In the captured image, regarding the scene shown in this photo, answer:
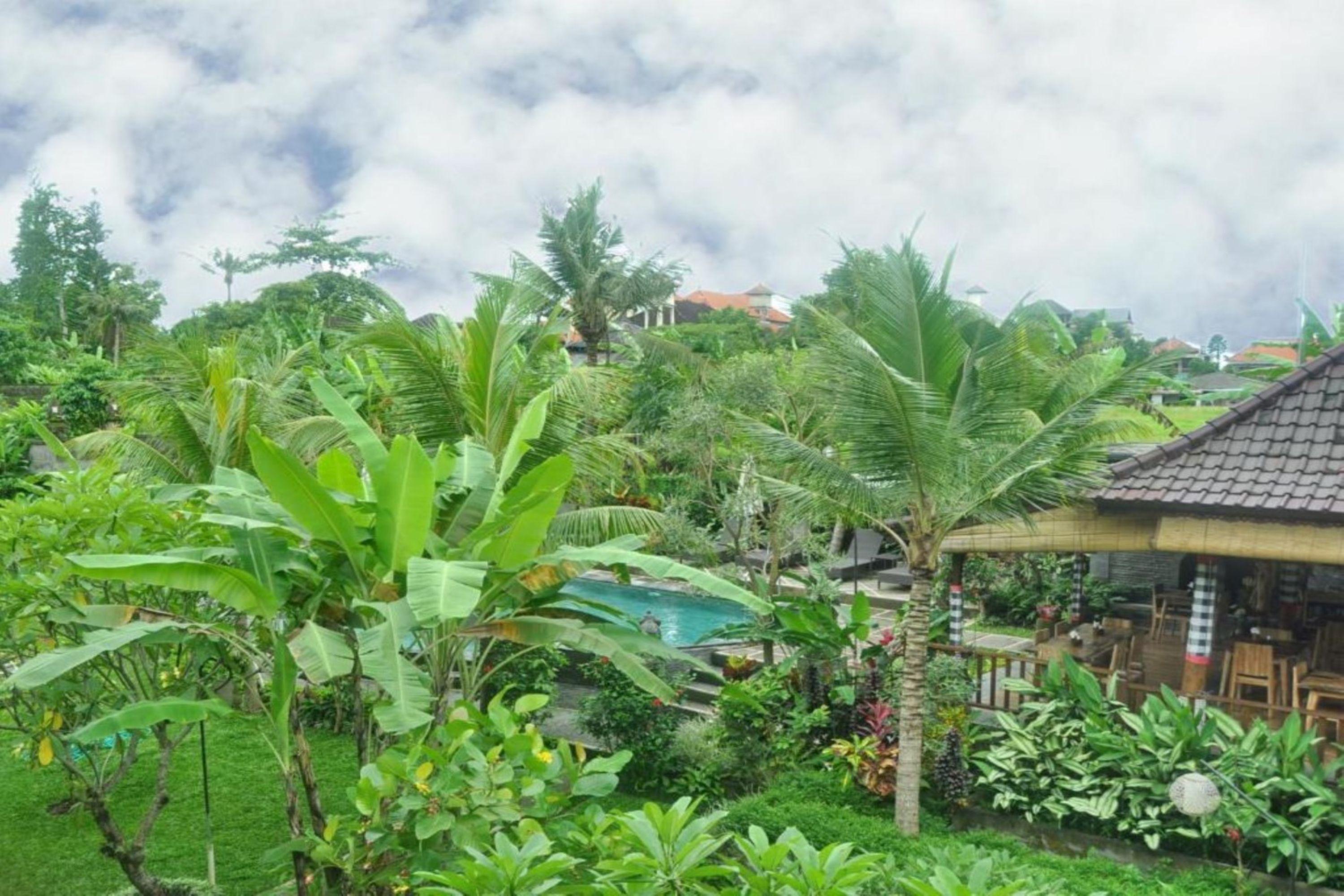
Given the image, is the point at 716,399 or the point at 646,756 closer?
→ the point at 646,756

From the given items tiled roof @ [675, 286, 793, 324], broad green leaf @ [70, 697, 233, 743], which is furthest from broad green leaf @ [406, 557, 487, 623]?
tiled roof @ [675, 286, 793, 324]

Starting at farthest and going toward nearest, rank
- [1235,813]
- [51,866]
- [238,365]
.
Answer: [238,365], [51,866], [1235,813]

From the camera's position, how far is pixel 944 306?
7.95 meters

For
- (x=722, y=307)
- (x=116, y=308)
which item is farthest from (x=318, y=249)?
(x=722, y=307)

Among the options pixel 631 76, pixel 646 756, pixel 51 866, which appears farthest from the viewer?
pixel 631 76

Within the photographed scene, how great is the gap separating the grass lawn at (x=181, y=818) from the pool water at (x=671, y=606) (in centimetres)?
851

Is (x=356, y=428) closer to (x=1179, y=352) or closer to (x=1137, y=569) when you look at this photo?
(x=1179, y=352)

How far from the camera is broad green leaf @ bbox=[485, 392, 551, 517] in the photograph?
7.79m

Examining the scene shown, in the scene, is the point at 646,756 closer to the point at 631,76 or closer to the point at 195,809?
the point at 195,809

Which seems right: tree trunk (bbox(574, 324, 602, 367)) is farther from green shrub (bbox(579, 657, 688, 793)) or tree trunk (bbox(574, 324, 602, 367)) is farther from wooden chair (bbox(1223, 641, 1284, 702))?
wooden chair (bbox(1223, 641, 1284, 702))

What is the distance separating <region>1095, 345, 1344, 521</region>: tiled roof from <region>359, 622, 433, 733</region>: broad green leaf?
6097mm

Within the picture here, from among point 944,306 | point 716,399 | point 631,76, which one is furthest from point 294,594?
point 631,76

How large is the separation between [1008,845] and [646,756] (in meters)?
3.43

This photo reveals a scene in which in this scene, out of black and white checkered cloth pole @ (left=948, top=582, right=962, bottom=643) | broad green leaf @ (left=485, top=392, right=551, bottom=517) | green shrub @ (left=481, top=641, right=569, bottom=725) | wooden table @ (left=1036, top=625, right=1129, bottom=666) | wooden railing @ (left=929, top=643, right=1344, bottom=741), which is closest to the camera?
broad green leaf @ (left=485, top=392, right=551, bottom=517)
